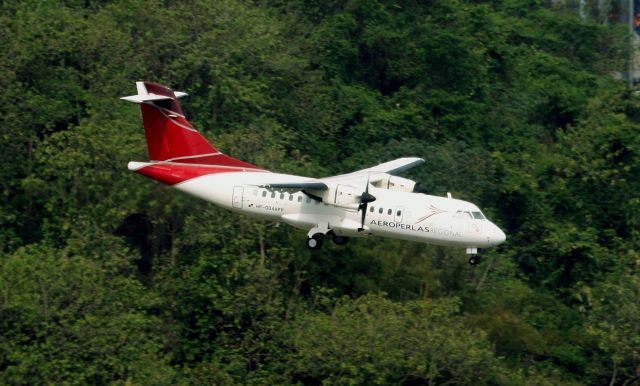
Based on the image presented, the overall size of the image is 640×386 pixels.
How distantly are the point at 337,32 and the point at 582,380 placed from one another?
24.6 meters

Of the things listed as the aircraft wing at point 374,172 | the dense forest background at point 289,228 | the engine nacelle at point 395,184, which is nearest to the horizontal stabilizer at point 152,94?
the dense forest background at point 289,228

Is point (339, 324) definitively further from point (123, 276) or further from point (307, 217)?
point (123, 276)

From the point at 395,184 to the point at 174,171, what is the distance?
280 inches

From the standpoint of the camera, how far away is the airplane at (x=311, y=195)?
4219 centimetres

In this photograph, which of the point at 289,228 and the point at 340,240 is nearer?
the point at 340,240

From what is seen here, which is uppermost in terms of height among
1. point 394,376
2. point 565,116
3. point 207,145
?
point 565,116

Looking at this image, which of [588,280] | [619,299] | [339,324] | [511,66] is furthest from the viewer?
[511,66]

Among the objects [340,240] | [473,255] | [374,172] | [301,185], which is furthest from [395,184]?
[301,185]

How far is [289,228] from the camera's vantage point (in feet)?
157

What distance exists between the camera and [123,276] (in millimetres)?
47719

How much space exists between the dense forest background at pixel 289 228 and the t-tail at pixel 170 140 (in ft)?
9.31

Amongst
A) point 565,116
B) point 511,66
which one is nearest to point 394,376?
point 565,116

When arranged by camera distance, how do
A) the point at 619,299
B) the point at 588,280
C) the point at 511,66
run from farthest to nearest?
the point at 511,66, the point at 588,280, the point at 619,299

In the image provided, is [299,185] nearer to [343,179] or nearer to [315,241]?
[315,241]
